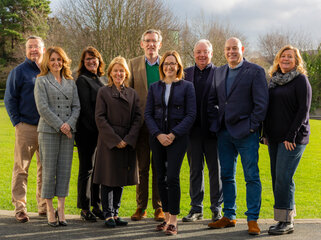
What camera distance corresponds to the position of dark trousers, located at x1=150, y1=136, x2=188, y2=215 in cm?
499

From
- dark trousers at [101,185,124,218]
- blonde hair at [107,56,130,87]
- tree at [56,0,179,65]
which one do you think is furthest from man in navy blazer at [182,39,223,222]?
tree at [56,0,179,65]

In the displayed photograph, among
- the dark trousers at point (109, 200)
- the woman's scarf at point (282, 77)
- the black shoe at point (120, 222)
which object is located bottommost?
the black shoe at point (120, 222)

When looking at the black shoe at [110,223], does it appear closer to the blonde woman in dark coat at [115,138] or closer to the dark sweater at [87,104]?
the blonde woman in dark coat at [115,138]

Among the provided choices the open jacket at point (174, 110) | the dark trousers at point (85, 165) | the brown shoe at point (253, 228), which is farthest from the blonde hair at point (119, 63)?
the brown shoe at point (253, 228)

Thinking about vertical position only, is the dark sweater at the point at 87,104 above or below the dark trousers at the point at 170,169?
above

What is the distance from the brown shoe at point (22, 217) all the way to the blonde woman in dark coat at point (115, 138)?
45.3 inches

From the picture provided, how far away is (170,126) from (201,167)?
3.39ft

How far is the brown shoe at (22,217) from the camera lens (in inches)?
211

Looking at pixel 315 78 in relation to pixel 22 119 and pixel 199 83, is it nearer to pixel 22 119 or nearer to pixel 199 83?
pixel 199 83

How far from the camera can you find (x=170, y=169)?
16.4 feet

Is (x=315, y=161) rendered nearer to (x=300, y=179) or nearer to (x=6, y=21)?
(x=300, y=179)

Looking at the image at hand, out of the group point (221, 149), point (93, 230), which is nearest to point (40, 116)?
point (93, 230)

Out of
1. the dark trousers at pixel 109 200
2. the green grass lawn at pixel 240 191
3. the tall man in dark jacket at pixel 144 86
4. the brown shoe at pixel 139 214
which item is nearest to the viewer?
the dark trousers at pixel 109 200

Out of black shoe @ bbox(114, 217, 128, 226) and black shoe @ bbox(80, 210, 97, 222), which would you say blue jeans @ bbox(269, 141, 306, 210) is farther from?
black shoe @ bbox(80, 210, 97, 222)
